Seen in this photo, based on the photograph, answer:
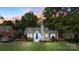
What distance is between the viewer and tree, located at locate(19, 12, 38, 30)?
9.08 feet

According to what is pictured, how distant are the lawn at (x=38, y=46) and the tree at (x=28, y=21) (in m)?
0.18

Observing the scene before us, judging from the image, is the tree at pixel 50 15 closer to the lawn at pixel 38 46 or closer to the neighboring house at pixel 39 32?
the neighboring house at pixel 39 32

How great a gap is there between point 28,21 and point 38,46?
0.28 meters

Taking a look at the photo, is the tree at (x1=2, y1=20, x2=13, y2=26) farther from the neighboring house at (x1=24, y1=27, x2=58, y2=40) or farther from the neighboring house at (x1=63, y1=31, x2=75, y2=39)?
the neighboring house at (x1=63, y1=31, x2=75, y2=39)

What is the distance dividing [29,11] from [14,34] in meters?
0.29

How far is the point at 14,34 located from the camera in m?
2.76

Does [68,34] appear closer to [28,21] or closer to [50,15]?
[50,15]

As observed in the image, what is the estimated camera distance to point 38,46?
108 inches

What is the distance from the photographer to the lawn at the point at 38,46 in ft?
9.03

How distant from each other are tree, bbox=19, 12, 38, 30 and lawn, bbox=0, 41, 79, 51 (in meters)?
0.18

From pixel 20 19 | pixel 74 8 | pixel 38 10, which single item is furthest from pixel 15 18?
pixel 74 8

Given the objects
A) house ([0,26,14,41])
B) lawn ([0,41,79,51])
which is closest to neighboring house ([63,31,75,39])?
lawn ([0,41,79,51])

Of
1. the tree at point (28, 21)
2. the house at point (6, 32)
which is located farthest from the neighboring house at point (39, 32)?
the house at point (6, 32)
